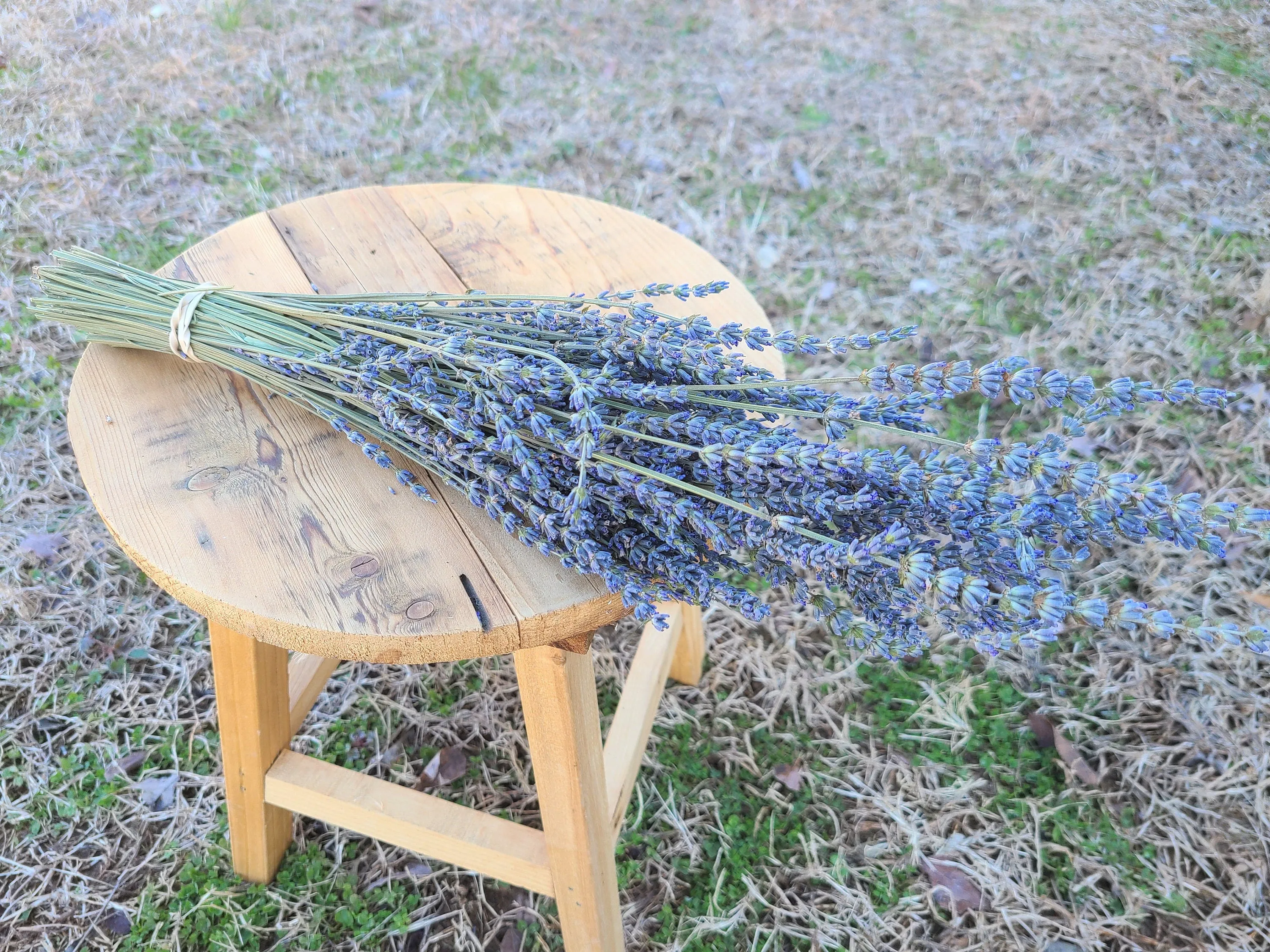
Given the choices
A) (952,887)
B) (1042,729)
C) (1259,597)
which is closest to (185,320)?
(952,887)

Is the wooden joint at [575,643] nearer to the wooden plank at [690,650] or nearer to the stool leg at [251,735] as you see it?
the stool leg at [251,735]

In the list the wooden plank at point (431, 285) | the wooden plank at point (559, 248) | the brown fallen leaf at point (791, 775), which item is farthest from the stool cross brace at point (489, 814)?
the wooden plank at point (559, 248)

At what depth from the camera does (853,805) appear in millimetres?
→ 1812

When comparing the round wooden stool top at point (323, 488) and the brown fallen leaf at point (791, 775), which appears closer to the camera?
the round wooden stool top at point (323, 488)

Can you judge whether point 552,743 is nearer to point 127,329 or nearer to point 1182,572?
point 127,329

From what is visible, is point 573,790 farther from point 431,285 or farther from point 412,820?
point 431,285

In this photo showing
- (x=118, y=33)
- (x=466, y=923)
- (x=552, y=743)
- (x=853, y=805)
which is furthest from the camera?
(x=118, y=33)

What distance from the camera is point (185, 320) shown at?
A: 3.81ft

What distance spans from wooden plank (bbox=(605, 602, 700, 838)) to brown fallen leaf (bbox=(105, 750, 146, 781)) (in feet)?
3.26

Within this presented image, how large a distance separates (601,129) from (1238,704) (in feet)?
9.42

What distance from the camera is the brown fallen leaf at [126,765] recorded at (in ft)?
5.92

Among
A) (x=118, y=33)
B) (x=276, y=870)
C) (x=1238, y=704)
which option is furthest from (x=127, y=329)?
(x=118, y=33)

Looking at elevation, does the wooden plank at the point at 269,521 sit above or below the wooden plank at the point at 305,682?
above

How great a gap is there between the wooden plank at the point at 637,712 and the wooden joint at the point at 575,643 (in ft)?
1.46
